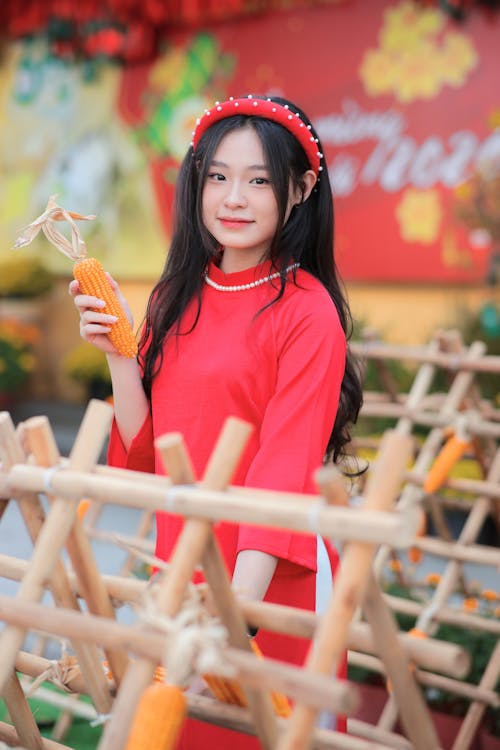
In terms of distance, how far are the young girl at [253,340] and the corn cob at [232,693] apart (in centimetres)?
19

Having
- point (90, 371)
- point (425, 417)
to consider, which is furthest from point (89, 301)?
point (90, 371)

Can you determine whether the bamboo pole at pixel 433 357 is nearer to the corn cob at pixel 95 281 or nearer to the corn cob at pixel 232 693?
the corn cob at pixel 95 281

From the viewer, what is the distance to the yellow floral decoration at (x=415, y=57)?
538 centimetres

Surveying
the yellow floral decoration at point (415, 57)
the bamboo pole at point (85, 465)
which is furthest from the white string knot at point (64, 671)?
the yellow floral decoration at point (415, 57)

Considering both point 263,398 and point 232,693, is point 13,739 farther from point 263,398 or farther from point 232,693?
point 263,398

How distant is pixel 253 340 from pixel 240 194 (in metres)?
0.26

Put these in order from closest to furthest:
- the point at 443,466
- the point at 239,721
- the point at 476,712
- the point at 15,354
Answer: the point at 239,721 < the point at 476,712 < the point at 443,466 < the point at 15,354

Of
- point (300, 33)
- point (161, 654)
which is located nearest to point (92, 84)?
point (300, 33)

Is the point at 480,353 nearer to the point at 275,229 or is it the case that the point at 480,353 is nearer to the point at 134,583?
the point at 275,229

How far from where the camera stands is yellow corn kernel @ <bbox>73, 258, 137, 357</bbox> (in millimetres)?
1784

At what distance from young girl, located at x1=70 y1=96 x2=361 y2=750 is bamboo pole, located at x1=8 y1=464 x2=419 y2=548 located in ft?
1.18

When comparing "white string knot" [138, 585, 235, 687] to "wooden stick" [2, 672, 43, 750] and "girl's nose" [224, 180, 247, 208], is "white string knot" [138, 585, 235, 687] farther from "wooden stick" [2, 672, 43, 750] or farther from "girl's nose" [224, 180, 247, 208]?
"girl's nose" [224, 180, 247, 208]

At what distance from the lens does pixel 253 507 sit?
4.03 feet

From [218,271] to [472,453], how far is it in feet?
5.20
